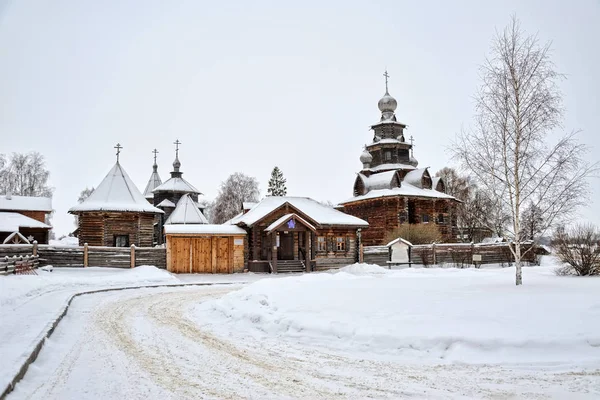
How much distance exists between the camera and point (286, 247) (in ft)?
118

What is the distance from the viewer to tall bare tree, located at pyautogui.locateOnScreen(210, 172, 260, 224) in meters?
67.6

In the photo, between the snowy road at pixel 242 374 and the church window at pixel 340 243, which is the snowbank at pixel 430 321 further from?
the church window at pixel 340 243

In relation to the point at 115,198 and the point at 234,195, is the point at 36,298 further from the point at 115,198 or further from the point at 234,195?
the point at 234,195

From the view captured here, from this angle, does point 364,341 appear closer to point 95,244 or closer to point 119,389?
point 119,389

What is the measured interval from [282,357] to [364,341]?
158cm

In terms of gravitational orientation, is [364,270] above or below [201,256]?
below

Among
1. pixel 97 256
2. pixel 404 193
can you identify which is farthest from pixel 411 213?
pixel 97 256

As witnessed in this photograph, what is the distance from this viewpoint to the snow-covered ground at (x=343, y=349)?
21.0 feet

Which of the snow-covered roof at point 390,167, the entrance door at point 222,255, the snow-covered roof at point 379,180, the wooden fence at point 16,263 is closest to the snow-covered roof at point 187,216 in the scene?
the entrance door at point 222,255

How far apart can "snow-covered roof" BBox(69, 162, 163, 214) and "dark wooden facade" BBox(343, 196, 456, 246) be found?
22.4m

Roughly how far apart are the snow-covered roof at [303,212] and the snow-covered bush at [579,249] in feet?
49.9

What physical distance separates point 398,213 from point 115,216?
2578 centimetres

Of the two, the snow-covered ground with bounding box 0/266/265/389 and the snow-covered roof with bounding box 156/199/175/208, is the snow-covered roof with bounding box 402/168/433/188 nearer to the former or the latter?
the snow-covered roof with bounding box 156/199/175/208

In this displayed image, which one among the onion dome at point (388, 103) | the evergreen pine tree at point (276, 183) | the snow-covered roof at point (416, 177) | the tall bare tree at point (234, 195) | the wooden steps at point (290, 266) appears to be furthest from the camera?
the evergreen pine tree at point (276, 183)
